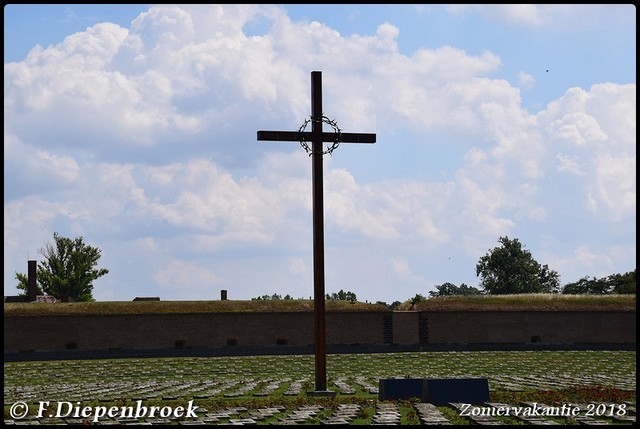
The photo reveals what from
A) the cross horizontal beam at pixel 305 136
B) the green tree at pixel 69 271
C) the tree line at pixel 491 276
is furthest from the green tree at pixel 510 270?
the cross horizontal beam at pixel 305 136

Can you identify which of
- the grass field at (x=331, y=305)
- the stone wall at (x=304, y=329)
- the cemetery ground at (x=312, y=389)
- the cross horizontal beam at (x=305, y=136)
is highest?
the cross horizontal beam at (x=305, y=136)

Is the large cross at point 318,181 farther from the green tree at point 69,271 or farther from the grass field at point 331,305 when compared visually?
the green tree at point 69,271

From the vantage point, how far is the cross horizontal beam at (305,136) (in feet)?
59.0

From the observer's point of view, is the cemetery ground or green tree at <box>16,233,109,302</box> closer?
the cemetery ground

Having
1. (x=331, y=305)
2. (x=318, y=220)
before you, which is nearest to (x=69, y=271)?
(x=331, y=305)

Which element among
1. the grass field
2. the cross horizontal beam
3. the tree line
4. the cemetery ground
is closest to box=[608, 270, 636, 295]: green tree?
the tree line

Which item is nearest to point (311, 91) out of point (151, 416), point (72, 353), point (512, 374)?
point (151, 416)

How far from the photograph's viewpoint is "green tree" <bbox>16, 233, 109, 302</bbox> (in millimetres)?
70625

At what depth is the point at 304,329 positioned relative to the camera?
138 feet

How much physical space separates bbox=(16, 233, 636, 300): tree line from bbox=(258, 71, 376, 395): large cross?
42.4 m

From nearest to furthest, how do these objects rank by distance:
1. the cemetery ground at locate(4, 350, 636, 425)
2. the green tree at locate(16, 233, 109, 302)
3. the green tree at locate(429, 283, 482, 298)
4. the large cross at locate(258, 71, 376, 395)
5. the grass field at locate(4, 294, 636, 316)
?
the cemetery ground at locate(4, 350, 636, 425) < the large cross at locate(258, 71, 376, 395) < the grass field at locate(4, 294, 636, 316) < the green tree at locate(16, 233, 109, 302) < the green tree at locate(429, 283, 482, 298)

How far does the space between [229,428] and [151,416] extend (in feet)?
7.54

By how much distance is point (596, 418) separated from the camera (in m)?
13.2

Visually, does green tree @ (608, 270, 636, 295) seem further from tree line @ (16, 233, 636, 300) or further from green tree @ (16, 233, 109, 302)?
green tree @ (16, 233, 109, 302)
